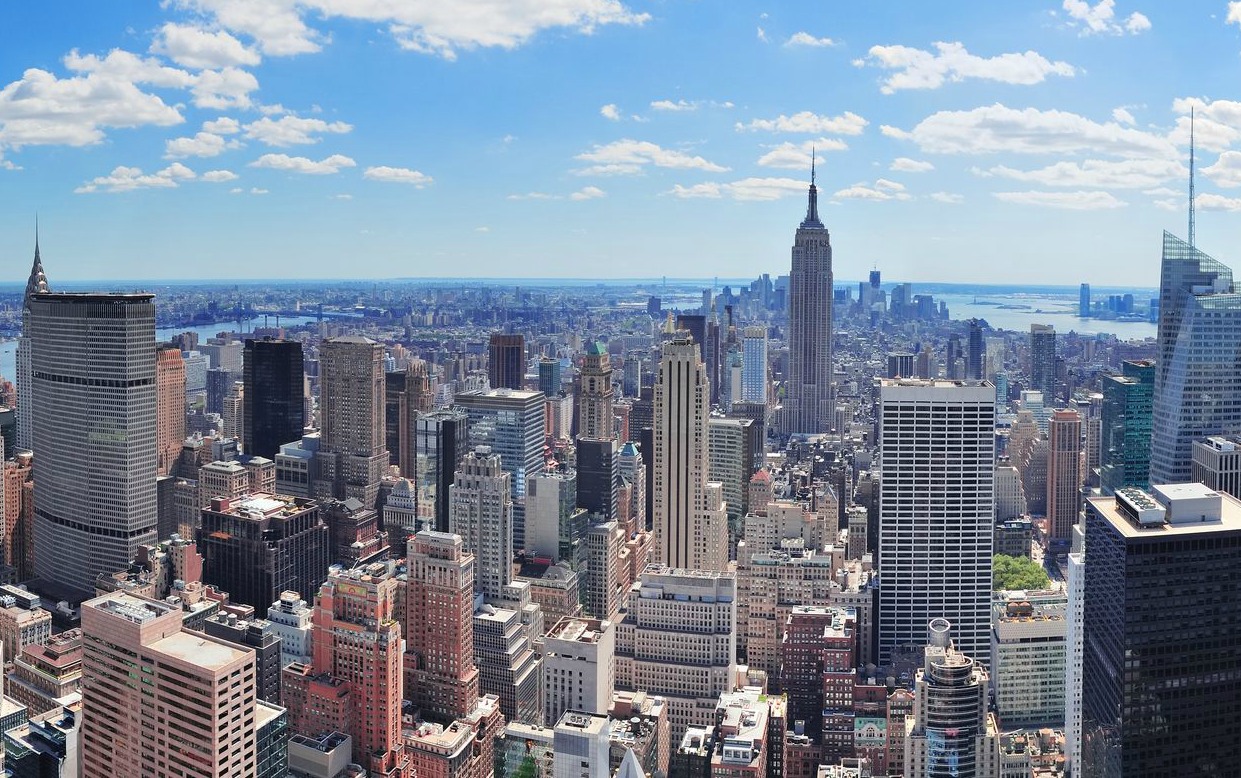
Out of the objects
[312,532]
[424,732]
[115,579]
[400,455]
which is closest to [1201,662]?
[424,732]

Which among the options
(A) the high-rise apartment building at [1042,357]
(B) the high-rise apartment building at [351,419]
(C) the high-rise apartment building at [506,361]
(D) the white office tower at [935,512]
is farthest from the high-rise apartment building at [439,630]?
(A) the high-rise apartment building at [1042,357]

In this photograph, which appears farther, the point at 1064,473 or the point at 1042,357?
the point at 1042,357

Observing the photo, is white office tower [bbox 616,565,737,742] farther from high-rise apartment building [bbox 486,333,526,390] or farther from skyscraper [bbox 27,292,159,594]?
high-rise apartment building [bbox 486,333,526,390]

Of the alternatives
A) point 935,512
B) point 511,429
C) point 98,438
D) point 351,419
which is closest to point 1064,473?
point 935,512

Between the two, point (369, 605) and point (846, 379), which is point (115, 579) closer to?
point (369, 605)

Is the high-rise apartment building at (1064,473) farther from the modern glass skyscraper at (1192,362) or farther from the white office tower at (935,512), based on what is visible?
the white office tower at (935,512)

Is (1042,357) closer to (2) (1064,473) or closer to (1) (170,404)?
(2) (1064,473)
